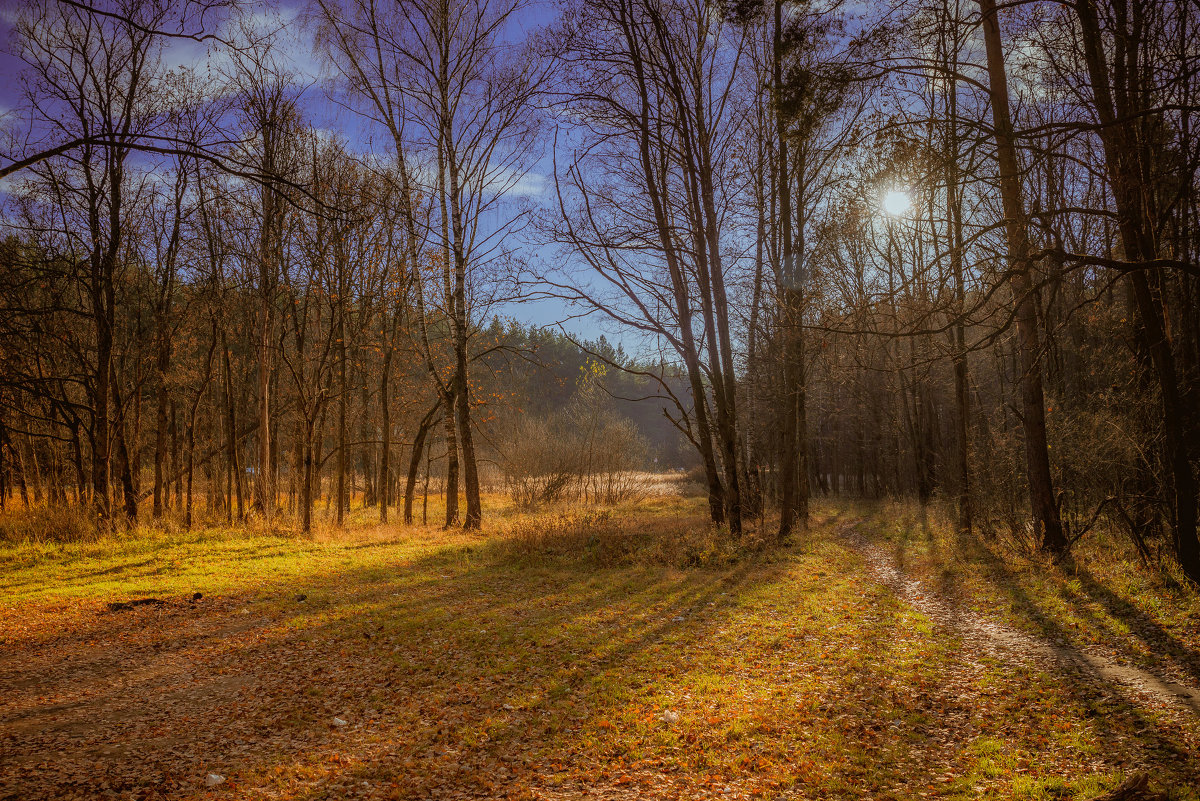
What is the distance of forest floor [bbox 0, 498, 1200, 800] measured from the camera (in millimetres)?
3908

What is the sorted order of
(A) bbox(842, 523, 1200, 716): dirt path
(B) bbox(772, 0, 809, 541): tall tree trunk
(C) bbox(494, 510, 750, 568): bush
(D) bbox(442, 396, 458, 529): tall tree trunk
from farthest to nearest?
(D) bbox(442, 396, 458, 529): tall tree trunk
(B) bbox(772, 0, 809, 541): tall tree trunk
(C) bbox(494, 510, 750, 568): bush
(A) bbox(842, 523, 1200, 716): dirt path

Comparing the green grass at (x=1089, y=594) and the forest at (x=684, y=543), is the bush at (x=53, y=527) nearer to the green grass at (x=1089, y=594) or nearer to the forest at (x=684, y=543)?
the forest at (x=684, y=543)

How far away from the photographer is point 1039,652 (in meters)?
5.90

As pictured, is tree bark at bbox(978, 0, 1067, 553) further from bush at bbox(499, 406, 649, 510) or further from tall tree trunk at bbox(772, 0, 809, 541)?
bush at bbox(499, 406, 649, 510)

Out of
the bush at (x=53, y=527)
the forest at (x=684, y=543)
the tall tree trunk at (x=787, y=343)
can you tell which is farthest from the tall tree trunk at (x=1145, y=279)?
the bush at (x=53, y=527)

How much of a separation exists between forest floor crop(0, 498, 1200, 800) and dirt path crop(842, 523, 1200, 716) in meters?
0.03

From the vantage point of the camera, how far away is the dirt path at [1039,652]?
15.5 ft

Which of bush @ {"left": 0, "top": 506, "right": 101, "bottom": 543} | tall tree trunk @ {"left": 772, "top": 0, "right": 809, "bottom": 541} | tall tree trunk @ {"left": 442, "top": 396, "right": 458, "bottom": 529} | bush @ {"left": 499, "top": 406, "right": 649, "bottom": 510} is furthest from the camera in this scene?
bush @ {"left": 499, "top": 406, "right": 649, "bottom": 510}

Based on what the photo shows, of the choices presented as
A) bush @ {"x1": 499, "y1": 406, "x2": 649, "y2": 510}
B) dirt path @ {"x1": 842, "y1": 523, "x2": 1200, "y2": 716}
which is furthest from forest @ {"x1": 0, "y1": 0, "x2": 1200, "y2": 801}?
bush @ {"x1": 499, "y1": 406, "x2": 649, "y2": 510}

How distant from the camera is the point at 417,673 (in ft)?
18.8

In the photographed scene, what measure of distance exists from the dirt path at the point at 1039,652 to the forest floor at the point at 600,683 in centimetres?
3

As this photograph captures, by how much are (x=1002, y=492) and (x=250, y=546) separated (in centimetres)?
1561

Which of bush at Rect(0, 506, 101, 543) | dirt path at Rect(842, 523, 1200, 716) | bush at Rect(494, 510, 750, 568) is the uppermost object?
bush at Rect(0, 506, 101, 543)

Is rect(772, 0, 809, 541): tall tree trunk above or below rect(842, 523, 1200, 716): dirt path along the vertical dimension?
above
